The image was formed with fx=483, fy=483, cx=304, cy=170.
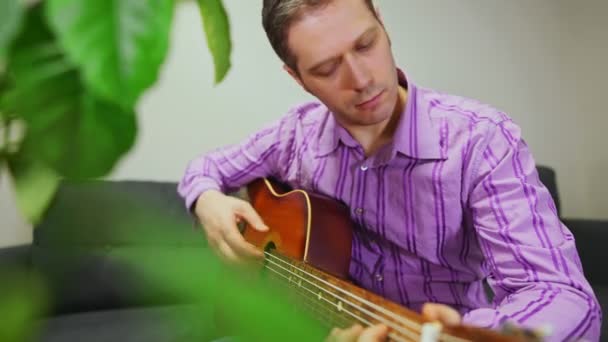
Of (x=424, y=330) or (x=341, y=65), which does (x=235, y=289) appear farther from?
(x=341, y=65)

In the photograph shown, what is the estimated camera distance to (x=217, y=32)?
0.68ft

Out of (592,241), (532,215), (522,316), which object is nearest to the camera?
(522,316)

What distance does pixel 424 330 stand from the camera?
1.07 feet

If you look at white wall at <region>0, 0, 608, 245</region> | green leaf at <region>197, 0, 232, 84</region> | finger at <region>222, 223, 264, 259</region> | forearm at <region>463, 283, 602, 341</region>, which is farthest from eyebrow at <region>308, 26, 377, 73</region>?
white wall at <region>0, 0, 608, 245</region>

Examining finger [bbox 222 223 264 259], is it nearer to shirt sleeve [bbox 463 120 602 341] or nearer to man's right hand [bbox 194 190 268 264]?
man's right hand [bbox 194 190 268 264]

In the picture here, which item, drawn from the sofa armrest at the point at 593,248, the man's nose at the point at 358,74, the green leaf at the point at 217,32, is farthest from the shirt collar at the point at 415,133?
the sofa armrest at the point at 593,248

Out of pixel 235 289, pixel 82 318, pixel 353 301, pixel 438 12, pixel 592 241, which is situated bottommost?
pixel 592 241

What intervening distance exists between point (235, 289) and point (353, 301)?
1.07 ft

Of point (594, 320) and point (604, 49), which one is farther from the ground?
point (604, 49)

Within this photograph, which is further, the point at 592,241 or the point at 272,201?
the point at 592,241

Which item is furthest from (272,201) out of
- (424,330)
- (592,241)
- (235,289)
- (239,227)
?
(592,241)

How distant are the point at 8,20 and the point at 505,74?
2.30 metres

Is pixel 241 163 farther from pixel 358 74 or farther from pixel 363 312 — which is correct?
pixel 363 312

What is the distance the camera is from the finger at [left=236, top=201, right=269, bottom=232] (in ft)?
3.32
